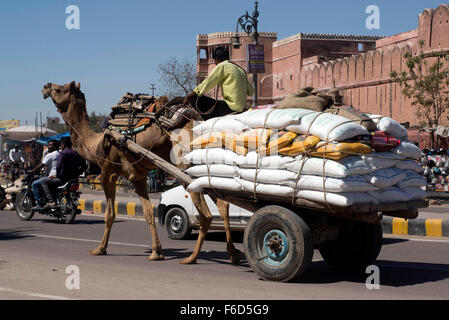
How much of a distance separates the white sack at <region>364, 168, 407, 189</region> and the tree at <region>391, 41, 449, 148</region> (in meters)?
22.1

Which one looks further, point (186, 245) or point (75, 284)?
point (186, 245)

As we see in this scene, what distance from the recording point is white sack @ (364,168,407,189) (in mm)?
6707

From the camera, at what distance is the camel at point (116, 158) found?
29.1ft

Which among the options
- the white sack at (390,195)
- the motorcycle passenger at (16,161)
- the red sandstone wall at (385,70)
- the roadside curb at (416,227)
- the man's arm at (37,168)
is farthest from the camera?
the motorcycle passenger at (16,161)

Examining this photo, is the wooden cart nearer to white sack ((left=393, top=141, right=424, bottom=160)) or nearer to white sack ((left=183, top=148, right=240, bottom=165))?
white sack ((left=183, top=148, right=240, bottom=165))

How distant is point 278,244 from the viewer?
7113 mm

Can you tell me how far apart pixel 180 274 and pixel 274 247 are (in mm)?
1443

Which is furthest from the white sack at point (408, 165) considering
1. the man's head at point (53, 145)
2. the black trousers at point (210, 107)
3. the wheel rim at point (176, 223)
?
the man's head at point (53, 145)

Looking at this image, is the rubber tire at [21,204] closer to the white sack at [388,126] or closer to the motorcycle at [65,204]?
the motorcycle at [65,204]

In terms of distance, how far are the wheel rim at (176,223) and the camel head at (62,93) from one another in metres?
3.37

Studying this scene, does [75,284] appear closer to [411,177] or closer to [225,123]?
[225,123]
